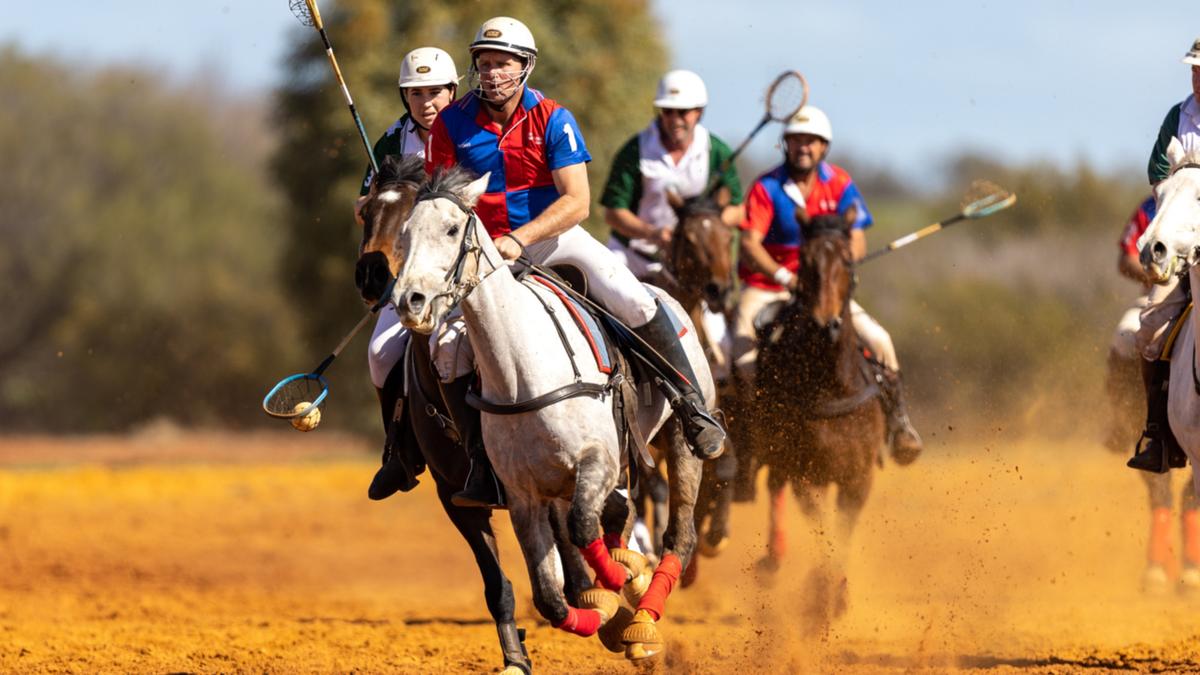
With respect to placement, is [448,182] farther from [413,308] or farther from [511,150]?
[511,150]

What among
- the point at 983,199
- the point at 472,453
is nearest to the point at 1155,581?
the point at 983,199

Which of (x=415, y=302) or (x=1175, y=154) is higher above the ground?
(x=1175, y=154)

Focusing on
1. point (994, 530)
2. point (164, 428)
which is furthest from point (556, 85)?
point (164, 428)

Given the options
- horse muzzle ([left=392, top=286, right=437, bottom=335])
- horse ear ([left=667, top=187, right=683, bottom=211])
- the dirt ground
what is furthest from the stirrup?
horse muzzle ([left=392, top=286, right=437, bottom=335])

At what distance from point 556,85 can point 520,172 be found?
1607 centimetres

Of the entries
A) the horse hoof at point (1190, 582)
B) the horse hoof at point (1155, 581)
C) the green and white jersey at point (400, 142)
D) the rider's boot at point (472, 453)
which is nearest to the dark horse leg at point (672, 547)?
the rider's boot at point (472, 453)

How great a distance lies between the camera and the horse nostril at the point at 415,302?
661 cm

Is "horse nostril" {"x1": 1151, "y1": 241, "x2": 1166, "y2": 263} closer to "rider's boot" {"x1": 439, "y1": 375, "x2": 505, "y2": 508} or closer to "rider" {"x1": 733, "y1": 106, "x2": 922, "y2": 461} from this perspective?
"rider's boot" {"x1": 439, "y1": 375, "x2": 505, "y2": 508}

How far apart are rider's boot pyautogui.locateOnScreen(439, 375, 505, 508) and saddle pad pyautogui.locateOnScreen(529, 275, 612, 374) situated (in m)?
0.56

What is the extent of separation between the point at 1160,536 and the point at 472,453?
22.0 feet

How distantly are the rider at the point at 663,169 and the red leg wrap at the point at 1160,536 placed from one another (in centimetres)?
388

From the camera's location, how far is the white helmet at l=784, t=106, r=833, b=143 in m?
12.9

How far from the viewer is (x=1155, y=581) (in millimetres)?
12516

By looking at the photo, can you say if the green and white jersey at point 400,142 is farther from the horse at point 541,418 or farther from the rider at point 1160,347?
the rider at point 1160,347
